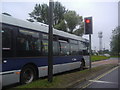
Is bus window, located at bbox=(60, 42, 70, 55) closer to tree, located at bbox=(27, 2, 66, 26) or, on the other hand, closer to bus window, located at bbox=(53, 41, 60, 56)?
bus window, located at bbox=(53, 41, 60, 56)

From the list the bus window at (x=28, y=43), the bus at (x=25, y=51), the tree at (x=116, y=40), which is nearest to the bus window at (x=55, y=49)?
the bus at (x=25, y=51)

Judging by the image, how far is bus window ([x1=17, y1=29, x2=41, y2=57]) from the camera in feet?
21.6

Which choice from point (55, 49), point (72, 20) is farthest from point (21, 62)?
point (72, 20)

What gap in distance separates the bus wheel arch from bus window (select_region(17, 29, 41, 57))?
576 mm

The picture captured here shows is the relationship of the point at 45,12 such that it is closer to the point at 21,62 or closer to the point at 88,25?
the point at 88,25

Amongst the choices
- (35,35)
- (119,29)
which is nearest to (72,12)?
(35,35)

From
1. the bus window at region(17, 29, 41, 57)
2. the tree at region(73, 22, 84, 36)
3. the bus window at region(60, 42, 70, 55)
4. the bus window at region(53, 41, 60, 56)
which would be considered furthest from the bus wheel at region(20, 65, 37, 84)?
the tree at region(73, 22, 84, 36)

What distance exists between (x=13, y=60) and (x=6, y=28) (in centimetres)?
132

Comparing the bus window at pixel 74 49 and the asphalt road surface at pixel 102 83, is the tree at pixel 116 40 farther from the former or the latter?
the asphalt road surface at pixel 102 83

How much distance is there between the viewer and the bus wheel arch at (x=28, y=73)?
6.66m

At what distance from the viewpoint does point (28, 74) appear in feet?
23.3

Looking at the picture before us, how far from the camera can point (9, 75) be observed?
Answer: 5.84 meters

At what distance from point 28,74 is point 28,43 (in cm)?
146

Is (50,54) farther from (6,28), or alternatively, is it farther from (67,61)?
(67,61)
